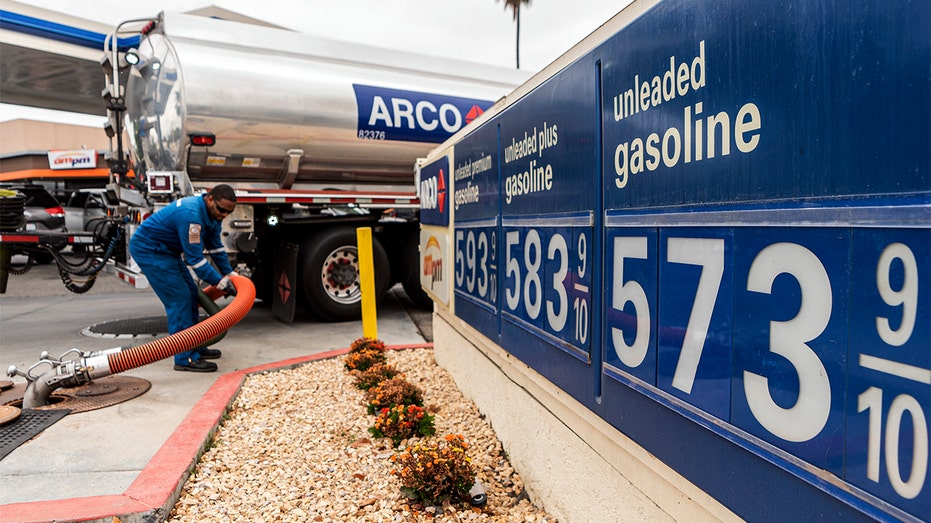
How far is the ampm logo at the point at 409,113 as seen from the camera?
6.89 metres

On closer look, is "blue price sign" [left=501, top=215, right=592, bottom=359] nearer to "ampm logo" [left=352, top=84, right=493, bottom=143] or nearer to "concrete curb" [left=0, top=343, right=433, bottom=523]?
"concrete curb" [left=0, top=343, right=433, bottom=523]

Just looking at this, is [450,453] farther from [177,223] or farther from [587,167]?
[177,223]

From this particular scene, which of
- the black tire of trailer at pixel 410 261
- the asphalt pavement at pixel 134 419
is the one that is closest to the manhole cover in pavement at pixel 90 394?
the asphalt pavement at pixel 134 419

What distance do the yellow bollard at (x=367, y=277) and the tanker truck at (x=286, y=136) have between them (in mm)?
1746

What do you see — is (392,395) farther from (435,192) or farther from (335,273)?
(335,273)

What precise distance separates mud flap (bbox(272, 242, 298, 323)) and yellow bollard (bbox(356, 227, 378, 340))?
68.3 inches

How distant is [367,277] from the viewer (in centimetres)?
518

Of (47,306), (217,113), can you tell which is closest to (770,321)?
(217,113)

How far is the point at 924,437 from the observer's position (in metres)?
1.00

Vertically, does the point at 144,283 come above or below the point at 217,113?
below

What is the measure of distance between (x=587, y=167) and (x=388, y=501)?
1739 mm

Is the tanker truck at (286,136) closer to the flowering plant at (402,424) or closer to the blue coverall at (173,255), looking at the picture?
the blue coverall at (173,255)

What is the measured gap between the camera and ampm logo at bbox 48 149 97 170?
2325cm

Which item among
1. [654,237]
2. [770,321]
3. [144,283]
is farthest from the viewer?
[144,283]
